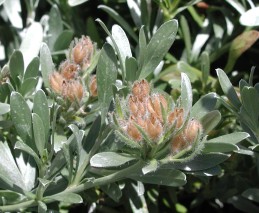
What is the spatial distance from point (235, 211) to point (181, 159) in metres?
1.11

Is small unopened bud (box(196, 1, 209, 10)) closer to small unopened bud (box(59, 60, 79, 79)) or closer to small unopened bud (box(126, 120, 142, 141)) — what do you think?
small unopened bud (box(59, 60, 79, 79))

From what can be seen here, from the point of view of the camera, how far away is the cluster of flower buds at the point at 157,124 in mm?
1502

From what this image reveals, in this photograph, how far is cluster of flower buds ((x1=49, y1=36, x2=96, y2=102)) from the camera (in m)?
1.81

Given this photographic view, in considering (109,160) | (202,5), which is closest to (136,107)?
(109,160)

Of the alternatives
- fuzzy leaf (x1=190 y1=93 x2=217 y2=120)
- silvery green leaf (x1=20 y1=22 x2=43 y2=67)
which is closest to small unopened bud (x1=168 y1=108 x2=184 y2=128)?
fuzzy leaf (x1=190 y1=93 x2=217 y2=120)

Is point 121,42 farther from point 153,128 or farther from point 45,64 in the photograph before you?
point 153,128

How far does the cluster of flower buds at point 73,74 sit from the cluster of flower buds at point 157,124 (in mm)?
274

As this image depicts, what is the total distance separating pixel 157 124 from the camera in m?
1.49

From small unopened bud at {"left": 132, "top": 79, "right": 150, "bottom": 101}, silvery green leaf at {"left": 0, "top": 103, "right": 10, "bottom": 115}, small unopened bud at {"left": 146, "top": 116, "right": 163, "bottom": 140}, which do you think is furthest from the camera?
silvery green leaf at {"left": 0, "top": 103, "right": 10, "bottom": 115}

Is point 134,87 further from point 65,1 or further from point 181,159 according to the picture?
point 65,1

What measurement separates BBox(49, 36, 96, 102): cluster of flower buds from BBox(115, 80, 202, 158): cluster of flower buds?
0.27 metres

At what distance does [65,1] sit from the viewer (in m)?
2.53

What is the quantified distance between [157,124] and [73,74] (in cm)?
49

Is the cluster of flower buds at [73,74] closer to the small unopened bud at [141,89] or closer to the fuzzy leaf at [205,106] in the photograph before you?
the small unopened bud at [141,89]
